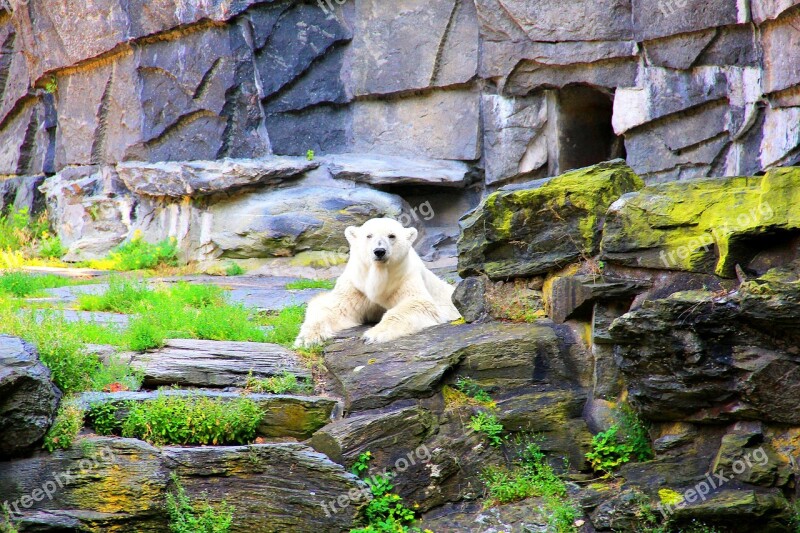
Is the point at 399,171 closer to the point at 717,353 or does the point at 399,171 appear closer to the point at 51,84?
the point at 51,84

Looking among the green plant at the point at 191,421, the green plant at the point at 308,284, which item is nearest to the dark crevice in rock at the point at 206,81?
the green plant at the point at 308,284

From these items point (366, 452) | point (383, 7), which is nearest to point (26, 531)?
point (366, 452)

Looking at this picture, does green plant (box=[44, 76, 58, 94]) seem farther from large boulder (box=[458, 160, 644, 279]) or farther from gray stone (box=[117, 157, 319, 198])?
large boulder (box=[458, 160, 644, 279])

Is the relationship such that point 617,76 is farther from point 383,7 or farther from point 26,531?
point 26,531

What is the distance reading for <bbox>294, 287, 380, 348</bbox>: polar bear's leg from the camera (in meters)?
7.77

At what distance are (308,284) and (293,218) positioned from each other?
1.69 metres

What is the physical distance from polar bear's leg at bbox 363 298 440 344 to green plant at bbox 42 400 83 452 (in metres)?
2.44

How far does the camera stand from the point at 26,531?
17.6 ft

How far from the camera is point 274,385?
271 inches

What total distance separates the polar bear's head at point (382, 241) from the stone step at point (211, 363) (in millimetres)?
1143

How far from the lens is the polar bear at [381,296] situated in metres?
7.54

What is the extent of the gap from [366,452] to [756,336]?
2720mm

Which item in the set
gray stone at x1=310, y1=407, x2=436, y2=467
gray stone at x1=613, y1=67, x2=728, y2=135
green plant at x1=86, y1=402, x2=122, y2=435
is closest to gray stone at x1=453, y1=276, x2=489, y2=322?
gray stone at x1=310, y1=407, x2=436, y2=467

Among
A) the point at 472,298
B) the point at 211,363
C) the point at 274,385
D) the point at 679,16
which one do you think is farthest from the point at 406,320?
the point at 679,16
